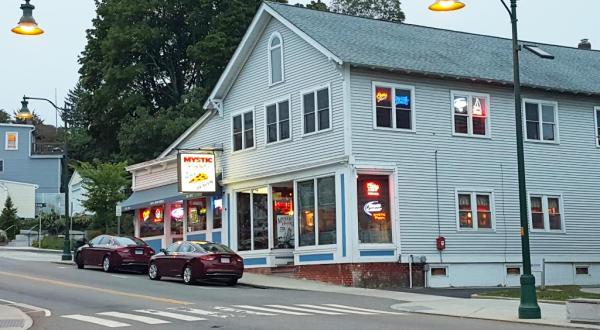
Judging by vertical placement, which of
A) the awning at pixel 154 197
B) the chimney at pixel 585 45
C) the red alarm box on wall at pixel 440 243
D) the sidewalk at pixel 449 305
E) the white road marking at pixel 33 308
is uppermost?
the chimney at pixel 585 45

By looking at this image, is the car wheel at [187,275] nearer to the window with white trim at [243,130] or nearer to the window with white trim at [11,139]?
the window with white trim at [243,130]

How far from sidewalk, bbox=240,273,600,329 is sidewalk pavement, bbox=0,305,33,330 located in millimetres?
8424

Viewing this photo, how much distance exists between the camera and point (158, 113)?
50.6m

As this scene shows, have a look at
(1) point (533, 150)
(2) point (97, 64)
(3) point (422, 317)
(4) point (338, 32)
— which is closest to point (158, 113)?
(2) point (97, 64)

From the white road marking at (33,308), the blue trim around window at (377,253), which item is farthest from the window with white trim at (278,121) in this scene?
the white road marking at (33,308)

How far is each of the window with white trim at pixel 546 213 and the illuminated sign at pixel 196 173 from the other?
12428 millimetres

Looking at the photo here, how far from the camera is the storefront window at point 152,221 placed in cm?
3697

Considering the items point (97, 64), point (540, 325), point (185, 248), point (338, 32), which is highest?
point (97, 64)

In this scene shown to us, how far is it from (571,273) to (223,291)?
46.7 feet

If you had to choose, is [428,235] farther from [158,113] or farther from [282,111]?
[158,113]

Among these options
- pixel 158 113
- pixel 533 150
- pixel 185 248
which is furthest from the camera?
pixel 158 113

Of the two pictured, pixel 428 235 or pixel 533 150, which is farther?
pixel 533 150

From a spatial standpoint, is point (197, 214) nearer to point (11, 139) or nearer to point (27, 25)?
point (27, 25)

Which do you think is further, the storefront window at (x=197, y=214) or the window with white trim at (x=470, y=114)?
the storefront window at (x=197, y=214)
